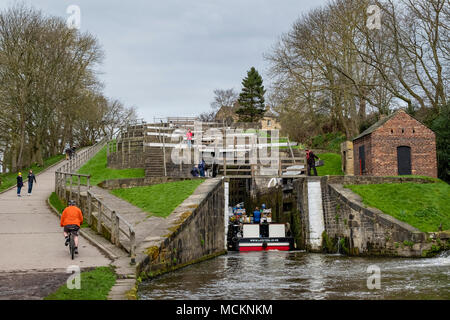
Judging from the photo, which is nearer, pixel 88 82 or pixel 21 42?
pixel 21 42

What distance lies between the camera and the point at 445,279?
1320 centimetres

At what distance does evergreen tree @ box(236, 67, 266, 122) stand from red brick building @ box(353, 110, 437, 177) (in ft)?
150

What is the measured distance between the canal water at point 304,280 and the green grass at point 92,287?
3.02 feet

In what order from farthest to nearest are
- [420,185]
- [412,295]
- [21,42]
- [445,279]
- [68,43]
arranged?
[68,43] → [21,42] → [420,185] → [445,279] → [412,295]

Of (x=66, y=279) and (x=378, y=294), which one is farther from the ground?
(x=66, y=279)

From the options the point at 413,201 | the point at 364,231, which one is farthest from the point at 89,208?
the point at 413,201

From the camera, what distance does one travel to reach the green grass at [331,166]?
120 feet

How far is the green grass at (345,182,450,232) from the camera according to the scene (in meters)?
20.2

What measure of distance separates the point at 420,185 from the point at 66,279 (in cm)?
1842

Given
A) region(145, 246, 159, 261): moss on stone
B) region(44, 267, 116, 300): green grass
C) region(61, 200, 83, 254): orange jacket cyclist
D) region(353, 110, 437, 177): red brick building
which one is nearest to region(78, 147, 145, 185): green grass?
region(353, 110, 437, 177): red brick building

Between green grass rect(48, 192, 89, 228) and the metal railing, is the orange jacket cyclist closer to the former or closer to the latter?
the metal railing

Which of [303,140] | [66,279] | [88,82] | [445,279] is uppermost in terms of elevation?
[88,82]
